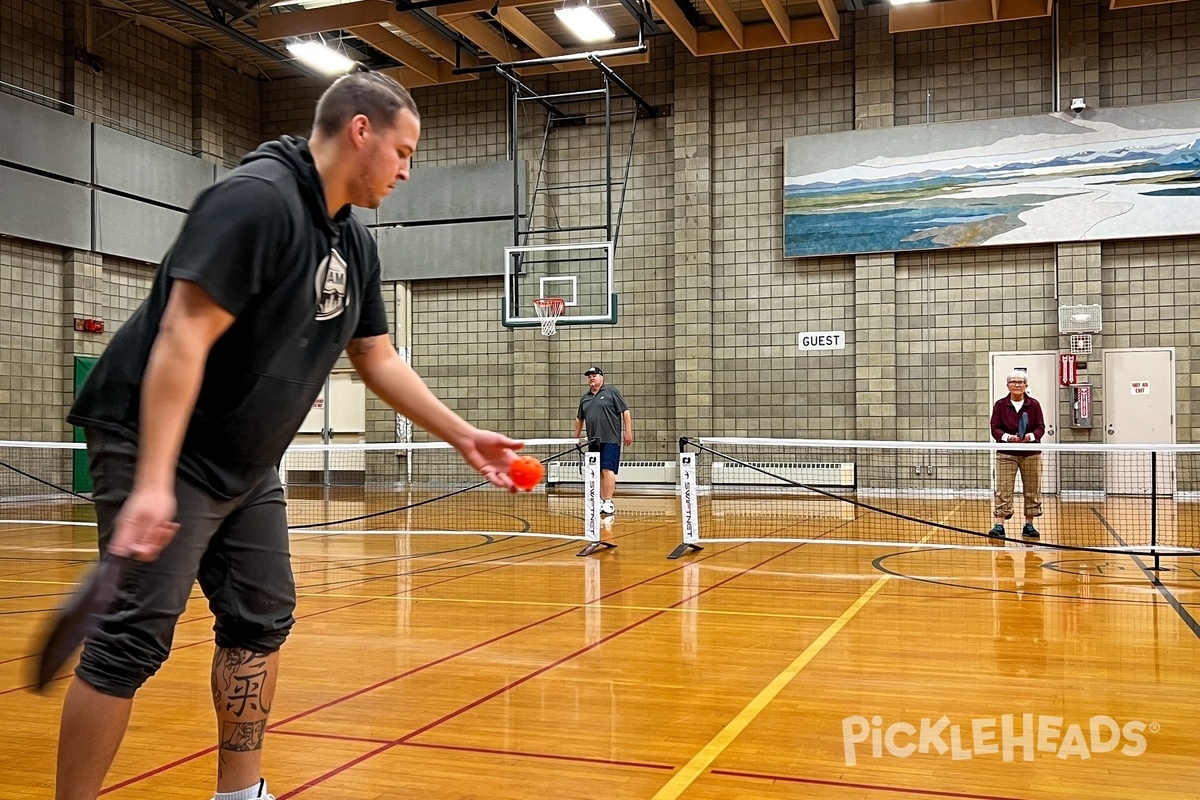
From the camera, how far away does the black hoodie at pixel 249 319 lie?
7.23 feet

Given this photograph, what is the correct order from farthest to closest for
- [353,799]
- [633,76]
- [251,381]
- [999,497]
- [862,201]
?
1. [633,76]
2. [862,201]
3. [999,497]
4. [353,799]
5. [251,381]

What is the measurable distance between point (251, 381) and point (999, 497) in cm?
1025

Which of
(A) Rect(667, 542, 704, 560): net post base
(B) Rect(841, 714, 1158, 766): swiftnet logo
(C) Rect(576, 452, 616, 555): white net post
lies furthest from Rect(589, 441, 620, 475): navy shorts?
(B) Rect(841, 714, 1158, 766): swiftnet logo

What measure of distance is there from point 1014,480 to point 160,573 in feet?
33.9

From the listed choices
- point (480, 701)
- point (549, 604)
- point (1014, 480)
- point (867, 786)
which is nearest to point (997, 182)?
point (1014, 480)

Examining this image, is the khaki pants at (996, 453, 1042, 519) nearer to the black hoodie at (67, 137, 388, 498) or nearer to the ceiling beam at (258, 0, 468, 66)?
the black hoodie at (67, 137, 388, 498)

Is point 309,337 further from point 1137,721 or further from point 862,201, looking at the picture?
point 862,201

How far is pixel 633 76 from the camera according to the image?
790 inches

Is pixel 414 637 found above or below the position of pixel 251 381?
below

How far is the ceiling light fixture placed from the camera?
631 inches

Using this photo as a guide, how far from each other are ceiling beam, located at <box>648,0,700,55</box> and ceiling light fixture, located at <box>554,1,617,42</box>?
2.83 ft

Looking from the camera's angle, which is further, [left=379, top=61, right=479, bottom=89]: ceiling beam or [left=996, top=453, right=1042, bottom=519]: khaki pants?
[left=379, top=61, right=479, bottom=89]: ceiling beam

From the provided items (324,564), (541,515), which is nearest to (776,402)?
(541,515)

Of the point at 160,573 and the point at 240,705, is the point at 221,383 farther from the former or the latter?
the point at 240,705
